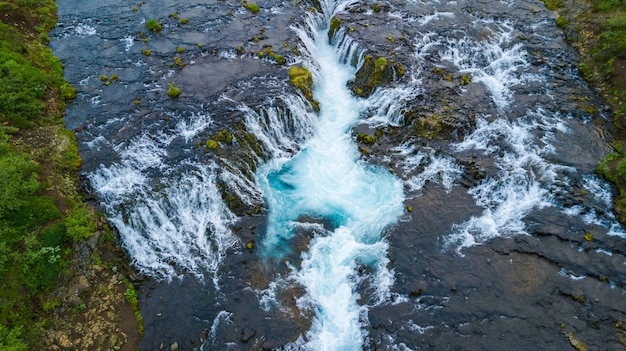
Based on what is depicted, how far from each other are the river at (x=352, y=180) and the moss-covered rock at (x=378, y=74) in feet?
0.45

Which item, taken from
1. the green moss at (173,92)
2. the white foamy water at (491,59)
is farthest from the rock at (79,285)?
the white foamy water at (491,59)

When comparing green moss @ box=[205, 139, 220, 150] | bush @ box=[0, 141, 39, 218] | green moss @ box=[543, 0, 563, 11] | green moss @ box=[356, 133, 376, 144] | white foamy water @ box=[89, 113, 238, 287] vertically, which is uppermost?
green moss @ box=[543, 0, 563, 11]

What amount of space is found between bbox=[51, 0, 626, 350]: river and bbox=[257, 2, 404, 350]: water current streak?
0.11m

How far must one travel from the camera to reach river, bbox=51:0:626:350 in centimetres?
1545

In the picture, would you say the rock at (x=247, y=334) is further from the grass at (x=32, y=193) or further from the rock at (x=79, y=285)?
the grass at (x=32, y=193)

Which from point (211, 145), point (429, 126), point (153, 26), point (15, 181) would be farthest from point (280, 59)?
point (15, 181)

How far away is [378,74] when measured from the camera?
25.2 m

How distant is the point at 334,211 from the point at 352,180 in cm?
245

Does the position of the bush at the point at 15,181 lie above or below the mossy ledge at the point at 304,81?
below

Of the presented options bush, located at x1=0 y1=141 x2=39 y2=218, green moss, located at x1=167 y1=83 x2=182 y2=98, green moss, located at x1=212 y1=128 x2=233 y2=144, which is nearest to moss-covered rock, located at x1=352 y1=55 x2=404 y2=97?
green moss, located at x1=212 y1=128 x2=233 y2=144

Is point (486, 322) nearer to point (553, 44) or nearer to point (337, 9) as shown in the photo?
point (553, 44)

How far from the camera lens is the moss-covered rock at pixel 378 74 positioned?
82.8ft

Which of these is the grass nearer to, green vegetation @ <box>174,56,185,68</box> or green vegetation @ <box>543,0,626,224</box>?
green vegetation @ <box>174,56,185,68</box>

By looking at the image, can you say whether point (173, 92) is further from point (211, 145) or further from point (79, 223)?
point (79, 223)
